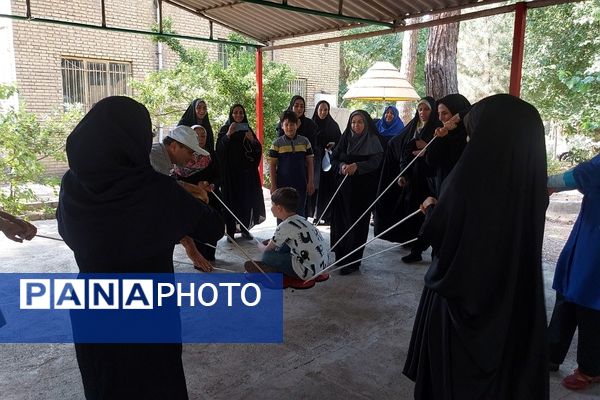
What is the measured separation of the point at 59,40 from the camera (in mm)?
9758

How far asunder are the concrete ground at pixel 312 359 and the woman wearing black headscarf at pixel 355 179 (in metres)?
0.48

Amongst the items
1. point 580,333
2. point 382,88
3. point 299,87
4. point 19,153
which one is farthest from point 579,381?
point 299,87

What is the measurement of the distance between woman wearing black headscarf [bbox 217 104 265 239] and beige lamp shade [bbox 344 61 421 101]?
10.7 feet

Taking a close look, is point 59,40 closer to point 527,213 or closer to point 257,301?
point 257,301

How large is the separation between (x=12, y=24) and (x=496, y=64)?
13.4 m

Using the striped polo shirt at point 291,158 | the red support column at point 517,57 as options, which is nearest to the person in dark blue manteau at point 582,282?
the red support column at point 517,57

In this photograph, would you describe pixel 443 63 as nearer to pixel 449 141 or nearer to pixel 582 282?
pixel 449 141

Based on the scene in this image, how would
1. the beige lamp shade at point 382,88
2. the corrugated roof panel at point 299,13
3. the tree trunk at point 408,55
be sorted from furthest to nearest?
1. the tree trunk at point 408,55
2. the beige lamp shade at point 382,88
3. the corrugated roof panel at point 299,13

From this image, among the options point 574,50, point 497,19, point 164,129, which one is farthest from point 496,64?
point 164,129

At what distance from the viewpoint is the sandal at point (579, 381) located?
108 inches

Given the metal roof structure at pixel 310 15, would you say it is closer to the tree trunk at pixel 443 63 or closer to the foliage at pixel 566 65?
the tree trunk at pixel 443 63

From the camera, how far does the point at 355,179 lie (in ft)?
15.5

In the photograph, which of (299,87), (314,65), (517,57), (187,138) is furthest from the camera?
(314,65)

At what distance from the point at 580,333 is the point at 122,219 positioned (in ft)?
8.01
